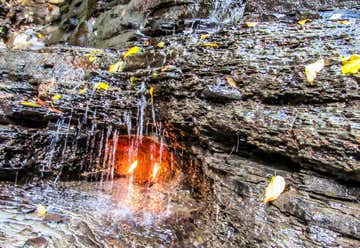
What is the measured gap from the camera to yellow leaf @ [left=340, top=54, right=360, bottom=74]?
3070 mm

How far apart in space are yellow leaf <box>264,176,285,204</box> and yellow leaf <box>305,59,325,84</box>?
50.1 inches

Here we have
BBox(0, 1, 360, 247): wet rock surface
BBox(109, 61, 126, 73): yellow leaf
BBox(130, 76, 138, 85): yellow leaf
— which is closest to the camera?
BBox(0, 1, 360, 247): wet rock surface

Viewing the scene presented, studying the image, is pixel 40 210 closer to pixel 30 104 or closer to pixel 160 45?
pixel 30 104

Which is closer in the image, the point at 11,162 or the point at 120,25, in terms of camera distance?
the point at 11,162

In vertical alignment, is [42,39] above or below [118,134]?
above

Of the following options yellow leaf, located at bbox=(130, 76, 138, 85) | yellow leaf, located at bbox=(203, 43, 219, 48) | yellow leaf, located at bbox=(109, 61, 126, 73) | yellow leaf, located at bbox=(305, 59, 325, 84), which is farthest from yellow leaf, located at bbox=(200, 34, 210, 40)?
yellow leaf, located at bbox=(305, 59, 325, 84)

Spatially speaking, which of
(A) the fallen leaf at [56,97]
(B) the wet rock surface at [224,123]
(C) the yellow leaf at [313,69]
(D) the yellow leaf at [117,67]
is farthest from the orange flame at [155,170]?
(C) the yellow leaf at [313,69]

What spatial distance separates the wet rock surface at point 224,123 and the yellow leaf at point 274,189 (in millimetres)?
64

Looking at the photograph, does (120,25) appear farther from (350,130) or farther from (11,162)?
(350,130)

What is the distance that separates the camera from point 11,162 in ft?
14.5

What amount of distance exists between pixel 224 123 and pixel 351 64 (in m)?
1.66

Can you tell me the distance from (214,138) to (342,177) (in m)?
1.66

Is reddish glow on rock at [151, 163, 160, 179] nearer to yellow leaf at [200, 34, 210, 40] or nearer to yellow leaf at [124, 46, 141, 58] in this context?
yellow leaf at [124, 46, 141, 58]

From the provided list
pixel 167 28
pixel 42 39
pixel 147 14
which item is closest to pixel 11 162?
pixel 167 28
